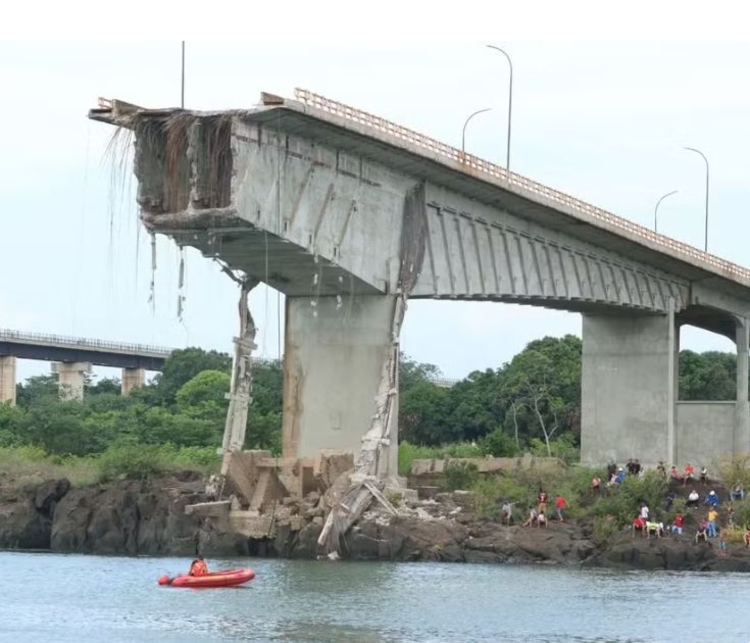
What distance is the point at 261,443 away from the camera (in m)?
109

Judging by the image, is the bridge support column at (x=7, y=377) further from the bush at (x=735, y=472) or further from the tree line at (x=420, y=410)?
the bush at (x=735, y=472)

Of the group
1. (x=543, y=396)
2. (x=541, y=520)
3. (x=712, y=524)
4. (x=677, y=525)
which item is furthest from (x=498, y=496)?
(x=543, y=396)

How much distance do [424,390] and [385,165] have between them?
62624mm

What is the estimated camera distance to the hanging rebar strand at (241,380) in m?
78.8

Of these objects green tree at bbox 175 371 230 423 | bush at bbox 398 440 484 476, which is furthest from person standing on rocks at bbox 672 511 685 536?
green tree at bbox 175 371 230 423

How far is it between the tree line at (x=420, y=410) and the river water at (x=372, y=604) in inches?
1423

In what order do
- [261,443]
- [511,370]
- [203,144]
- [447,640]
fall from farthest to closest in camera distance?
1. [511,370]
2. [261,443]
3. [203,144]
4. [447,640]

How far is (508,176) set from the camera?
81.6 meters

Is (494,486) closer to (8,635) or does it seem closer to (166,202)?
(166,202)

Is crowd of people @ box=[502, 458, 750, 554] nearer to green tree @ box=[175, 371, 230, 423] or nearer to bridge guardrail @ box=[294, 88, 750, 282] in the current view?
bridge guardrail @ box=[294, 88, 750, 282]

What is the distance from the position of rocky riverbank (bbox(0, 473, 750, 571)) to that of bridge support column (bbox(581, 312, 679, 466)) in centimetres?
2176

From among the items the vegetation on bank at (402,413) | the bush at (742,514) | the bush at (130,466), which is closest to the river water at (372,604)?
the bush at (742,514)

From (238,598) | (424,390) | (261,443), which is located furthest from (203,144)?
(424,390)

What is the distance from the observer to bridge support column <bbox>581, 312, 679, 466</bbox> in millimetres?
100125
